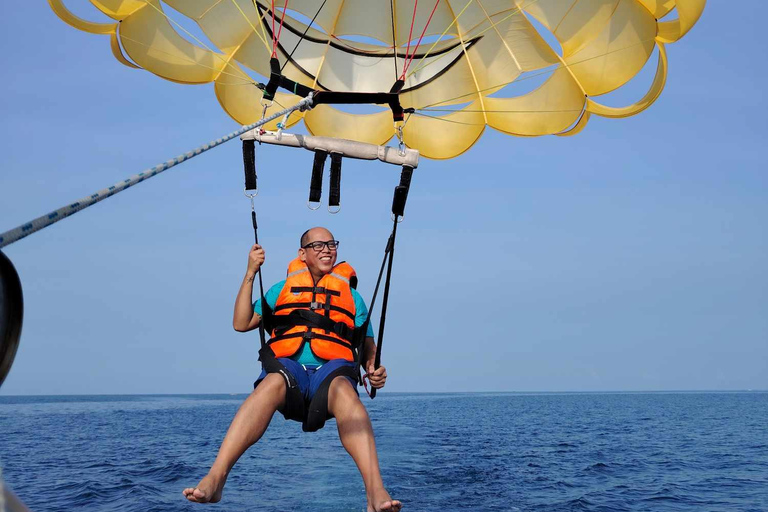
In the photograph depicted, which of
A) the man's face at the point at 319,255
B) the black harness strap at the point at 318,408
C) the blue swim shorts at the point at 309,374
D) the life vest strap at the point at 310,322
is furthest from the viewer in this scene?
the man's face at the point at 319,255

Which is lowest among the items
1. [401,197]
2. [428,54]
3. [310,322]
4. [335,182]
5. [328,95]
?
[310,322]

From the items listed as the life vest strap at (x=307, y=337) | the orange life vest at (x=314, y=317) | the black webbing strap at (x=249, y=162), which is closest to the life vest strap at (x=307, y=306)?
the orange life vest at (x=314, y=317)

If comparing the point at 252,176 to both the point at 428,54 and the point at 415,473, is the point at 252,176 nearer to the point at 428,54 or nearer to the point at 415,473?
the point at 428,54

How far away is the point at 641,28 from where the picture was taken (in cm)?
698

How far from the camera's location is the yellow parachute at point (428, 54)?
23.0 feet

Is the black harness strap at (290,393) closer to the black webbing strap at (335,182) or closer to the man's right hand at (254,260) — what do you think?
the man's right hand at (254,260)

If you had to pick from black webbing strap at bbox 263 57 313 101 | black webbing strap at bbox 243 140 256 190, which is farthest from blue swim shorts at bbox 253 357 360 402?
black webbing strap at bbox 263 57 313 101

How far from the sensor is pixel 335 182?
19.8ft

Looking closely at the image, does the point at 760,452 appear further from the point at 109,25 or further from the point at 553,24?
the point at 109,25

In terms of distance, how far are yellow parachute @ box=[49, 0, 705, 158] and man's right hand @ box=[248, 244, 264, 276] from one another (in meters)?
2.48

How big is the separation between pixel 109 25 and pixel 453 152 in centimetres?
346

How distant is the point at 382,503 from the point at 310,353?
1348 mm

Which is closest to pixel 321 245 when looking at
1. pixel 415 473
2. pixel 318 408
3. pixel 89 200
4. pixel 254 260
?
pixel 254 260

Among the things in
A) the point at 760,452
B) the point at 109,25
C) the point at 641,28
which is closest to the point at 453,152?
the point at 641,28
